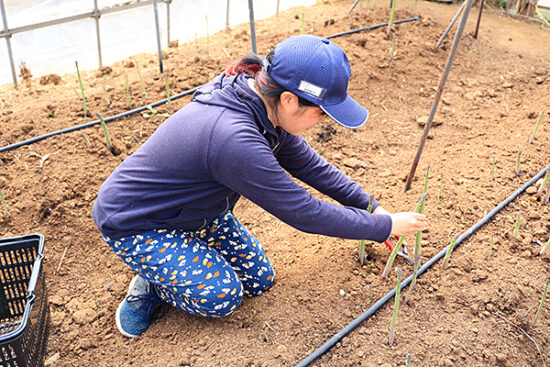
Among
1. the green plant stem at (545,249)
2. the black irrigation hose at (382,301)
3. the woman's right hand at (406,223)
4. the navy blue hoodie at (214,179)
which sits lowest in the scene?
the black irrigation hose at (382,301)

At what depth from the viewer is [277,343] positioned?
1.88 meters

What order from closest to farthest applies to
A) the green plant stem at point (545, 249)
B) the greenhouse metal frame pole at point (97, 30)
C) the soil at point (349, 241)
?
the soil at point (349, 241) → the green plant stem at point (545, 249) → the greenhouse metal frame pole at point (97, 30)

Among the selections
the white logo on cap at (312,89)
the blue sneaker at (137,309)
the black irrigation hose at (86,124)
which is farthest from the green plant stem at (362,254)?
the black irrigation hose at (86,124)

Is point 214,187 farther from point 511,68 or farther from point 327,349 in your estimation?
point 511,68

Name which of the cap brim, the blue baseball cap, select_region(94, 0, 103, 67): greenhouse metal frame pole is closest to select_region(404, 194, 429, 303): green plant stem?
the cap brim

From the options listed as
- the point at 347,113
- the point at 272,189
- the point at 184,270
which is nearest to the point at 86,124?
the point at 184,270

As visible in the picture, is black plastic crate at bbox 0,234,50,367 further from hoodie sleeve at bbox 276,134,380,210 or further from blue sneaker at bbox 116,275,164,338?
hoodie sleeve at bbox 276,134,380,210

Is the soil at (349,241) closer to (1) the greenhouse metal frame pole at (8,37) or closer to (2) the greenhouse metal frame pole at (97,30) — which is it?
(1) the greenhouse metal frame pole at (8,37)

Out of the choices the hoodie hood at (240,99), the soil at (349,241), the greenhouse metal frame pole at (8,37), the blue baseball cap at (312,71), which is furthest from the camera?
the greenhouse metal frame pole at (8,37)

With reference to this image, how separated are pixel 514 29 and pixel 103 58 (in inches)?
173

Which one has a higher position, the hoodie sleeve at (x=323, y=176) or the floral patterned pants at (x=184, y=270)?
the hoodie sleeve at (x=323, y=176)

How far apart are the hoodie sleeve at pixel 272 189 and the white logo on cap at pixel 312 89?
21 cm

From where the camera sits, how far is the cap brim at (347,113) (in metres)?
1.56

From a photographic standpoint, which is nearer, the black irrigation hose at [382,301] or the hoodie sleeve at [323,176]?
the black irrigation hose at [382,301]
